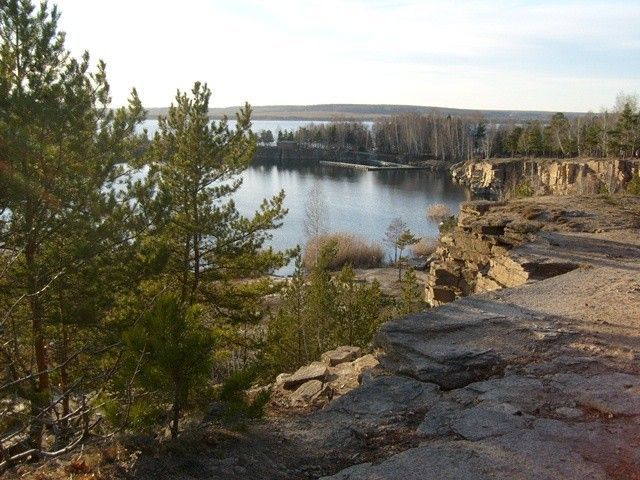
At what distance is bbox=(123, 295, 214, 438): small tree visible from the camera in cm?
425

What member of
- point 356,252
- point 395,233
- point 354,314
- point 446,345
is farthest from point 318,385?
point 395,233

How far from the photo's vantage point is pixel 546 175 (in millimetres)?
51844

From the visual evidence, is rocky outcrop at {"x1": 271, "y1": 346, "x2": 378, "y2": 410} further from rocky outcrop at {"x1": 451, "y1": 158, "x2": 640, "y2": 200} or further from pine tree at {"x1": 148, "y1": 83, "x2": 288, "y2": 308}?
rocky outcrop at {"x1": 451, "y1": 158, "x2": 640, "y2": 200}

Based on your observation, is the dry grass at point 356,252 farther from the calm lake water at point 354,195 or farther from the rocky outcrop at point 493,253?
the rocky outcrop at point 493,253

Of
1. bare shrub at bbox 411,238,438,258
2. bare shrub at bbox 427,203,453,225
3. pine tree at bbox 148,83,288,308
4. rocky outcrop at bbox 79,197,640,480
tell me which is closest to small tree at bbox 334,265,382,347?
pine tree at bbox 148,83,288,308

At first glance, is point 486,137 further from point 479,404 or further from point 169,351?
point 169,351

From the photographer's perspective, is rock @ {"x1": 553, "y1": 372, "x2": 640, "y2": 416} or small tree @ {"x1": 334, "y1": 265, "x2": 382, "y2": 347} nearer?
rock @ {"x1": 553, "y1": 372, "x2": 640, "y2": 416}

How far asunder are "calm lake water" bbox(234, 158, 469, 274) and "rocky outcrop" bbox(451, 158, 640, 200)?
7.28 ft

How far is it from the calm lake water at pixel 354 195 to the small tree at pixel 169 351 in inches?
941

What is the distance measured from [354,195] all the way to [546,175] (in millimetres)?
15650

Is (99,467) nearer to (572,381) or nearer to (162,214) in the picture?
(572,381)

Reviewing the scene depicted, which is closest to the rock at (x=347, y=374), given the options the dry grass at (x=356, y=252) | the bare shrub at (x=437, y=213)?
the dry grass at (x=356, y=252)

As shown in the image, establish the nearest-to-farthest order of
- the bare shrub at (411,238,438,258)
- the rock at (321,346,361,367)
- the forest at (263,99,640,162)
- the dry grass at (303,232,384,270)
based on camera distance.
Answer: the rock at (321,346,361,367) < the dry grass at (303,232,384,270) < the bare shrub at (411,238,438,258) < the forest at (263,99,640,162)

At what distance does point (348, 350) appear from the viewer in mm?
9422
